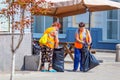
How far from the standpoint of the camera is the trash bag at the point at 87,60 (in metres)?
16.1

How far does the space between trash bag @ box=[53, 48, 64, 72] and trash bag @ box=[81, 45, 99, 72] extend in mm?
775

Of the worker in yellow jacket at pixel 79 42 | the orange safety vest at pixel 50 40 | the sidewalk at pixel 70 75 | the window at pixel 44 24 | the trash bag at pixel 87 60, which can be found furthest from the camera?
the window at pixel 44 24

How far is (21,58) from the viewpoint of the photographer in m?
15.6

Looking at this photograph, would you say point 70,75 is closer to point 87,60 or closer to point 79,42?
point 87,60

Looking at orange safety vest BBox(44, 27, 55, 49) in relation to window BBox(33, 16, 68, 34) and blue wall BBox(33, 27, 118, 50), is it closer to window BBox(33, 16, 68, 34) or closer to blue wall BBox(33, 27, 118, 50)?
blue wall BBox(33, 27, 118, 50)

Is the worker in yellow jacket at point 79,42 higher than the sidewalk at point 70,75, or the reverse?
the worker in yellow jacket at point 79,42

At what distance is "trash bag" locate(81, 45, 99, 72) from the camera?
16078 mm

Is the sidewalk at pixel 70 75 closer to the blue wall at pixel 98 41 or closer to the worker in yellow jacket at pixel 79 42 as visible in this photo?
the worker in yellow jacket at pixel 79 42

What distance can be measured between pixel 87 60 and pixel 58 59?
A: 1.02 m

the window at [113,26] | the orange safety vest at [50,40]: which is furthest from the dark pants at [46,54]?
the window at [113,26]

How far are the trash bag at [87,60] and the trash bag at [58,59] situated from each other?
78 cm

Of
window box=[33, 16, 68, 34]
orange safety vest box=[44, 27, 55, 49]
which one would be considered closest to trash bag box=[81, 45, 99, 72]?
orange safety vest box=[44, 27, 55, 49]

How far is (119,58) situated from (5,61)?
6.85 metres

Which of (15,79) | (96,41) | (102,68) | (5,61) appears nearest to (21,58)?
(5,61)
